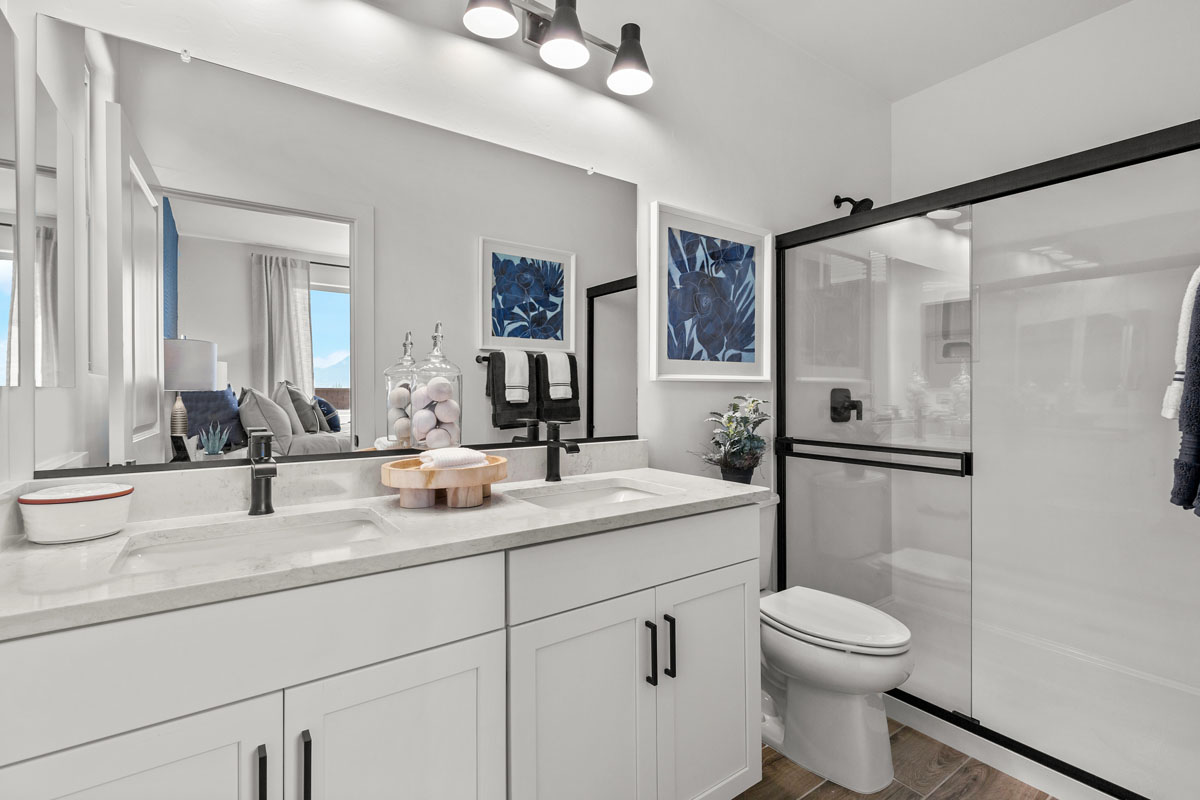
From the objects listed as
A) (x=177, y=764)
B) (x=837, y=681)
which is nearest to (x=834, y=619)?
(x=837, y=681)

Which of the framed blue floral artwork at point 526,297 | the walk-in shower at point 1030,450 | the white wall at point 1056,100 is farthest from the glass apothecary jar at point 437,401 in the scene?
the white wall at point 1056,100

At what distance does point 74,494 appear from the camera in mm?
991

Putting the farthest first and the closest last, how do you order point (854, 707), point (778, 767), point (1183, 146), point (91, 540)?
1. point (778, 767)
2. point (854, 707)
3. point (1183, 146)
4. point (91, 540)

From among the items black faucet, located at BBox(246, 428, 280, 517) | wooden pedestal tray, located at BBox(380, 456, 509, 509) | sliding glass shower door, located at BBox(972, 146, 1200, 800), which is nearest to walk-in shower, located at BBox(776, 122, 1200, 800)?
sliding glass shower door, located at BBox(972, 146, 1200, 800)

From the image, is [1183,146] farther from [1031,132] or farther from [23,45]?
[23,45]

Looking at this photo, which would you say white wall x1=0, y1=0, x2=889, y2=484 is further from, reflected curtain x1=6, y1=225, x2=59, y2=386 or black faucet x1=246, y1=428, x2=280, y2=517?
black faucet x1=246, y1=428, x2=280, y2=517

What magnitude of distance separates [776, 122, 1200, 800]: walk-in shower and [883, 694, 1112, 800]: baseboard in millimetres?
34

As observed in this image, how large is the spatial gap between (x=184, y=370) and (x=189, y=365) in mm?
14

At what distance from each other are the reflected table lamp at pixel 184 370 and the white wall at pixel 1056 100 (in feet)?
9.51

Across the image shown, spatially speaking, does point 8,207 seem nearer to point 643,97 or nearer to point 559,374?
point 559,374

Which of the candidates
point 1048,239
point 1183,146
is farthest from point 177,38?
point 1048,239

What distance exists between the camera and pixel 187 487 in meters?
1.22

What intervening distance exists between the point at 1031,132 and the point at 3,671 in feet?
10.8

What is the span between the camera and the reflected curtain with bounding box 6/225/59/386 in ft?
3.34
